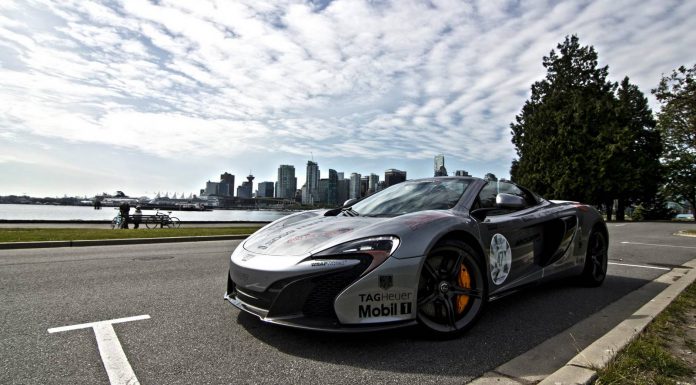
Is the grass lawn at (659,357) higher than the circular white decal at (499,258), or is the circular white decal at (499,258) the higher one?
the circular white decal at (499,258)

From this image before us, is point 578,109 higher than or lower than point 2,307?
higher

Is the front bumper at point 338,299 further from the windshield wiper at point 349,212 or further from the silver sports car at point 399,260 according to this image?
the windshield wiper at point 349,212

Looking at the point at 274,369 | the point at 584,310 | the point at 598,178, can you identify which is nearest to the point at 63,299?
the point at 274,369

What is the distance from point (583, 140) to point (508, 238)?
137ft

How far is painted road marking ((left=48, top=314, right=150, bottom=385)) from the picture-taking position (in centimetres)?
233

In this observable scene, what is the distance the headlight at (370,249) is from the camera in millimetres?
2793

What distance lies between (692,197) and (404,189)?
59130 mm

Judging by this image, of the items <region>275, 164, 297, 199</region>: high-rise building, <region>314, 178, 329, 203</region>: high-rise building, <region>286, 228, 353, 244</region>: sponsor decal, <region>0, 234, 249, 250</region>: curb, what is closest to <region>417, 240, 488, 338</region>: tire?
<region>286, 228, 353, 244</region>: sponsor decal

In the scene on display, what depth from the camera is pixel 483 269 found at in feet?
11.2

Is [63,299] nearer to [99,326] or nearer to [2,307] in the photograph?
[2,307]

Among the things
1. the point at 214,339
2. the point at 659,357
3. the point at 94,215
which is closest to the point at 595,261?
the point at 659,357

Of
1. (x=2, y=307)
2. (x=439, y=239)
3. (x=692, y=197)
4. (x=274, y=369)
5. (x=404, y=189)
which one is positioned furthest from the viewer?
(x=692, y=197)

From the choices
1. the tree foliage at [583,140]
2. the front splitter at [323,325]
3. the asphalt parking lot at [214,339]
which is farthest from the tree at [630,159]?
the front splitter at [323,325]

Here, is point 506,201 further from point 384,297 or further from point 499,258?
point 384,297
